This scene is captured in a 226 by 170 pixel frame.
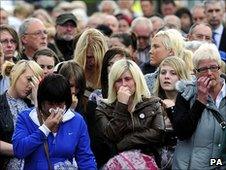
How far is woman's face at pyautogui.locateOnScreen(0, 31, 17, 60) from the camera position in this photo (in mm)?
12922

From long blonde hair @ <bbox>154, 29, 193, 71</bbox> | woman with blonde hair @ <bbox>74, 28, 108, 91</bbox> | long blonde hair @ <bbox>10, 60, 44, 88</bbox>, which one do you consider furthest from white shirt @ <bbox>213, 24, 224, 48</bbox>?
long blonde hair @ <bbox>10, 60, 44, 88</bbox>

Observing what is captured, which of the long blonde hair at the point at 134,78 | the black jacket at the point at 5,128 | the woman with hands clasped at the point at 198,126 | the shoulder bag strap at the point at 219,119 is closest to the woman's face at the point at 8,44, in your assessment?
the black jacket at the point at 5,128

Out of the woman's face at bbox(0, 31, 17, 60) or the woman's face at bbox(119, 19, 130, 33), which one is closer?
the woman's face at bbox(0, 31, 17, 60)

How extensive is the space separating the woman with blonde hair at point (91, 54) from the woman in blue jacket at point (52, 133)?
2.56 m

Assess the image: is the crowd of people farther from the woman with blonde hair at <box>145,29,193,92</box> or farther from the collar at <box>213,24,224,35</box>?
the collar at <box>213,24,224,35</box>

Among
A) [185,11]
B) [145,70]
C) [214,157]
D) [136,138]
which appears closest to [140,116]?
[136,138]

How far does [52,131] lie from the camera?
29.0 feet

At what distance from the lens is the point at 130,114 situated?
9797 mm

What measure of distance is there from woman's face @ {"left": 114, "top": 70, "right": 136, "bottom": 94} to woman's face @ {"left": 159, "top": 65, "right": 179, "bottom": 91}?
2.84 feet

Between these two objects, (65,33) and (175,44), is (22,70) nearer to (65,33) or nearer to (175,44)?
(175,44)

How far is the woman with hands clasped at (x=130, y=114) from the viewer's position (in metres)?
9.68

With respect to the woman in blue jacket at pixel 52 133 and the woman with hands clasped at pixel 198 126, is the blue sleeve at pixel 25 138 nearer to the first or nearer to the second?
the woman in blue jacket at pixel 52 133

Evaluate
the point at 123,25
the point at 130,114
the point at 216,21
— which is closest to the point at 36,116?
the point at 130,114

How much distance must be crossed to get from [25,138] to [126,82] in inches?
62.7
